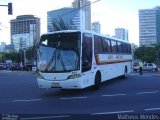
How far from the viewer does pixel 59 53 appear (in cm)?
1791

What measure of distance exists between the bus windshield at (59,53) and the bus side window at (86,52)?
1.54 feet

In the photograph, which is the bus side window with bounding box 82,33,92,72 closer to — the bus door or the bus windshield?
the bus door

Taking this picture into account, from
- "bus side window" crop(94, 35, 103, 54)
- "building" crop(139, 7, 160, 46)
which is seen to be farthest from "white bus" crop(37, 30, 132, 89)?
"building" crop(139, 7, 160, 46)

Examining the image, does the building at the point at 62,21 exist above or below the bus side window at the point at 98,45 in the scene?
above

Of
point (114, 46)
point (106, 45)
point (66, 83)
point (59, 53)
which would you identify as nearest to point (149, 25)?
point (114, 46)

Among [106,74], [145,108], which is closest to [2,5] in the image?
[106,74]

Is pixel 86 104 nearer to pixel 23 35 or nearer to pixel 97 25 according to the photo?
pixel 97 25

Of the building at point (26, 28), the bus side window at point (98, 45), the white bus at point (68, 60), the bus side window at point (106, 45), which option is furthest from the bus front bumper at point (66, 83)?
the building at point (26, 28)

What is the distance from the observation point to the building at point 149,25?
137 m

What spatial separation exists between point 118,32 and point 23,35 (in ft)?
94.3

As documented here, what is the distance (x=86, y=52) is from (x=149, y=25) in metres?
137

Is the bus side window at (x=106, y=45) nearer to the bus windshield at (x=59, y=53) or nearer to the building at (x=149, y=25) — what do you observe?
the bus windshield at (x=59, y=53)

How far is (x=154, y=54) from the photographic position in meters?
113

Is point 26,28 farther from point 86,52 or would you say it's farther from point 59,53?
point 59,53
